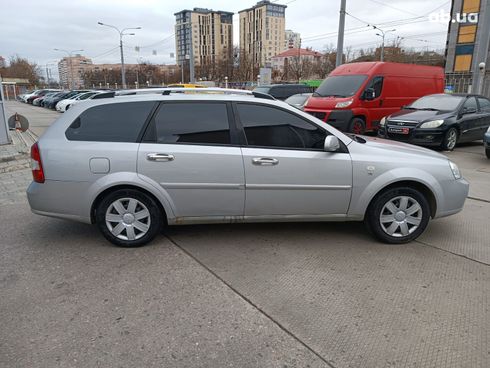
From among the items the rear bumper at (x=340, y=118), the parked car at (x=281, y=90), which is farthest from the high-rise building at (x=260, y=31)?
the rear bumper at (x=340, y=118)

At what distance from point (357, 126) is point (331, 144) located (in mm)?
8448

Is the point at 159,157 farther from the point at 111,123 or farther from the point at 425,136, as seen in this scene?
the point at 425,136

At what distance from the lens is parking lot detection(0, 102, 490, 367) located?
8.09ft

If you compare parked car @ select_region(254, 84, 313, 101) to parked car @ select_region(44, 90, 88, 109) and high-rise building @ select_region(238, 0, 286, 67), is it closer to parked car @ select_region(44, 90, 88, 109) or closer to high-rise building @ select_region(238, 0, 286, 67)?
parked car @ select_region(44, 90, 88, 109)

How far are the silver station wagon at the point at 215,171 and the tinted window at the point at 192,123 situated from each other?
11 mm

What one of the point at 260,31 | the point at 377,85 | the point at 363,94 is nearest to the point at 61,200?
the point at 363,94

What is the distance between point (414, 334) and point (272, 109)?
98.2 inches

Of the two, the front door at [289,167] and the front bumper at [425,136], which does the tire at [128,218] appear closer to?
the front door at [289,167]

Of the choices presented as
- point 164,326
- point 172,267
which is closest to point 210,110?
point 172,267

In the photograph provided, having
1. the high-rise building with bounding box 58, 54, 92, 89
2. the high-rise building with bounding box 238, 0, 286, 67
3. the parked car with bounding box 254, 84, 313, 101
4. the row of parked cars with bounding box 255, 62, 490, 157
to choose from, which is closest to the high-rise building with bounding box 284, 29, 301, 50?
the high-rise building with bounding box 238, 0, 286, 67

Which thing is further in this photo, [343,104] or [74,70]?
[74,70]

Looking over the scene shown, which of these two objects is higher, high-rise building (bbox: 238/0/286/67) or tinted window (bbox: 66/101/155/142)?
high-rise building (bbox: 238/0/286/67)

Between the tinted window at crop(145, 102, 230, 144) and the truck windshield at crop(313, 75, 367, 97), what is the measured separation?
28.6 feet

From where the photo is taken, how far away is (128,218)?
397cm
